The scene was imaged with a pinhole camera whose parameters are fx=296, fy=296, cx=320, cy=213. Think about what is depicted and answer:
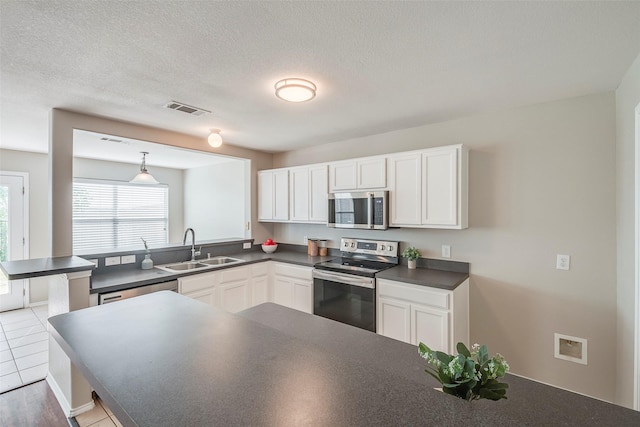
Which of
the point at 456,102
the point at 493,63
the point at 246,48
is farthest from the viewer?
the point at 456,102

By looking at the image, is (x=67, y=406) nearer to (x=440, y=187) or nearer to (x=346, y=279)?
Answer: (x=346, y=279)

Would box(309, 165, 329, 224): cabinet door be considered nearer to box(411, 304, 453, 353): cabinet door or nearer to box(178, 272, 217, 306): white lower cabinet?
box(178, 272, 217, 306): white lower cabinet

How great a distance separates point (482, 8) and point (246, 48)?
47.6 inches

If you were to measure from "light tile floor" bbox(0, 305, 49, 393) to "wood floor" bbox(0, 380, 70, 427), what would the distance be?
158 millimetres

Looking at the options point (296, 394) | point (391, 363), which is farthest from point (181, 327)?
point (391, 363)

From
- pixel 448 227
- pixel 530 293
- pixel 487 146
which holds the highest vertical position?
pixel 487 146

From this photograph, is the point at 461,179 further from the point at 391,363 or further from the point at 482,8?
the point at 391,363

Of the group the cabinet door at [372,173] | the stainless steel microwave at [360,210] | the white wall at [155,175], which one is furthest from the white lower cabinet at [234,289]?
the white wall at [155,175]

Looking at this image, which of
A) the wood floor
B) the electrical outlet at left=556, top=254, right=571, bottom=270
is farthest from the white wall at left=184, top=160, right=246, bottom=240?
the electrical outlet at left=556, top=254, right=571, bottom=270

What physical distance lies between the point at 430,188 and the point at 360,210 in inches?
31.2

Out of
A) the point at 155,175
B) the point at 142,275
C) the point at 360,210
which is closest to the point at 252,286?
the point at 142,275

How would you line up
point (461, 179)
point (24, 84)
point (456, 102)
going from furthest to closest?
point (461, 179) → point (456, 102) → point (24, 84)

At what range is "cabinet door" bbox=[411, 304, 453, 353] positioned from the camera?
251 cm

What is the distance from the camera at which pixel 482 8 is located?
4.47 feet
